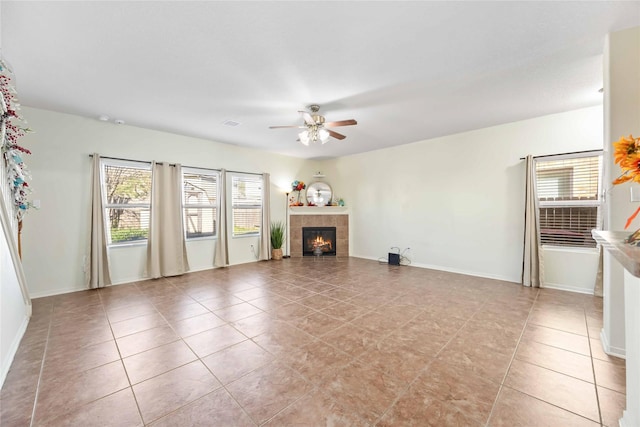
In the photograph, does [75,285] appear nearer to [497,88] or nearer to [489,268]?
[497,88]

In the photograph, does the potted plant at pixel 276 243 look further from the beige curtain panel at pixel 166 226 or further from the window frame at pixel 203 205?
the beige curtain panel at pixel 166 226

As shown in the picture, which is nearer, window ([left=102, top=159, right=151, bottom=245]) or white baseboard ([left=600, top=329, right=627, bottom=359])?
white baseboard ([left=600, top=329, right=627, bottom=359])

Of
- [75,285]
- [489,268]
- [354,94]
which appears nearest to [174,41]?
[354,94]

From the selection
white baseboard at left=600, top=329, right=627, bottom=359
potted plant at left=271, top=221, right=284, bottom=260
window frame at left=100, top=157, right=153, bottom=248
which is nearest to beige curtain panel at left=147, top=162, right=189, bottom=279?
window frame at left=100, top=157, right=153, bottom=248

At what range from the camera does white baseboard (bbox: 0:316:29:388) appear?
1.85 meters

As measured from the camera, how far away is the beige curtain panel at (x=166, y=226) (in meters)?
4.40

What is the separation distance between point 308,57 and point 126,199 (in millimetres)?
3999

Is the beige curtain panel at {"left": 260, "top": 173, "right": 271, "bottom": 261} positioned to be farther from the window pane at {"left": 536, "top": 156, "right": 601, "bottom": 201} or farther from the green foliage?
the window pane at {"left": 536, "top": 156, "right": 601, "bottom": 201}

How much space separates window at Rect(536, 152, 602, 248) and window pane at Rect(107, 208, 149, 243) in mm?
6661

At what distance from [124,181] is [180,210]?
98cm

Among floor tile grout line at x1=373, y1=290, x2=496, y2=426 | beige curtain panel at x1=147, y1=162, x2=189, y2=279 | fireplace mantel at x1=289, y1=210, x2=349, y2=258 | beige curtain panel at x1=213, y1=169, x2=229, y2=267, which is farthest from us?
fireplace mantel at x1=289, y1=210, x2=349, y2=258

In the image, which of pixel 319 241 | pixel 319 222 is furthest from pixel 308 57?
pixel 319 241

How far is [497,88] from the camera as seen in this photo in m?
2.95

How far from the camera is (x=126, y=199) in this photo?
4289 millimetres
